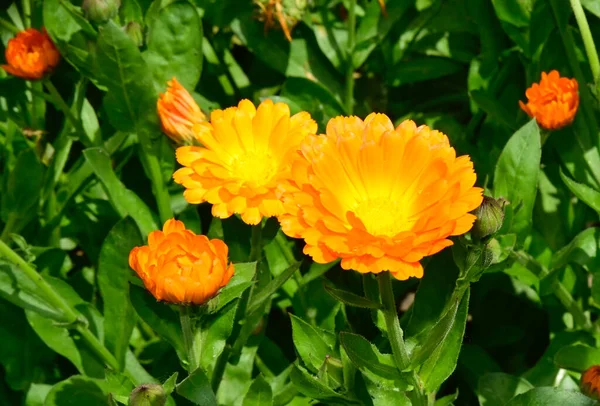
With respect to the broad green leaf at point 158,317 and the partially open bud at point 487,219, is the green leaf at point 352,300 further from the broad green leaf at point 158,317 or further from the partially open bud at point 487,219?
the broad green leaf at point 158,317

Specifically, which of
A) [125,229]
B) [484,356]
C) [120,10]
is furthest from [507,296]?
[120,10]

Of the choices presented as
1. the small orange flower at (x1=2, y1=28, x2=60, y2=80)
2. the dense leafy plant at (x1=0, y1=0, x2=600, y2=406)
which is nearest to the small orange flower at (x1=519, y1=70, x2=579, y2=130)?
the dense leafy plant at (x1=0, y1=0, x2=600, y2=406)

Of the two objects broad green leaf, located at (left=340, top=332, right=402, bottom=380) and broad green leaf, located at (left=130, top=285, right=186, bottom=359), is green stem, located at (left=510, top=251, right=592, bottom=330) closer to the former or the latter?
broad green leaf, located at (left=340, top=332, right=402, bottom=380)

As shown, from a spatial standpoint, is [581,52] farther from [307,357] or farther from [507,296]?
[307,357]

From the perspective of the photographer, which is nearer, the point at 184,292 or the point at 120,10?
the point at 184,292

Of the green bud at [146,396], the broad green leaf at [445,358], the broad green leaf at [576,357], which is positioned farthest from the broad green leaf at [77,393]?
the broad green leaf at [576,357]

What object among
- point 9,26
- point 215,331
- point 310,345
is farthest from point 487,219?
point 9,26

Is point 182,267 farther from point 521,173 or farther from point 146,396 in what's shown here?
point 521,173
